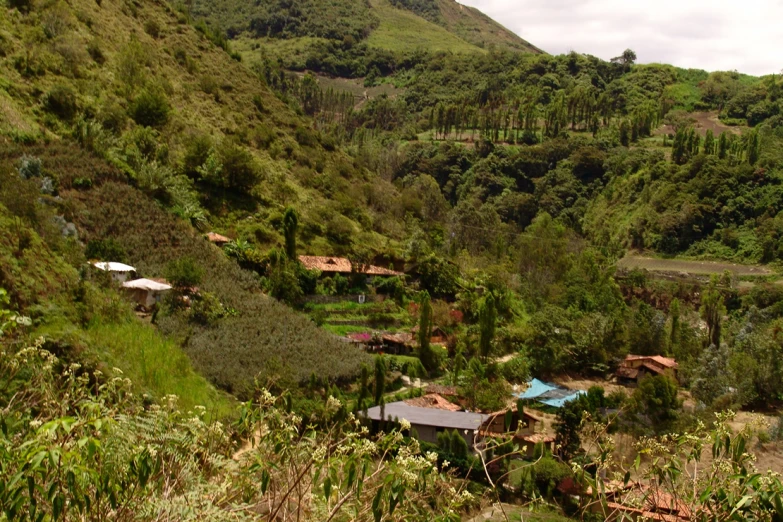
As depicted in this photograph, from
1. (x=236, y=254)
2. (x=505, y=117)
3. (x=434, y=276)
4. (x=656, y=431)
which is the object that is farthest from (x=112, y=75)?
(x=505, y=117)

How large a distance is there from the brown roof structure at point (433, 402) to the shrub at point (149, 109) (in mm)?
19731

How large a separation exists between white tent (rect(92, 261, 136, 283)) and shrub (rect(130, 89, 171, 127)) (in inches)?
532

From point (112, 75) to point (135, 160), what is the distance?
964 cm

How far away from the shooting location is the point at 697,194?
63094 millimetres

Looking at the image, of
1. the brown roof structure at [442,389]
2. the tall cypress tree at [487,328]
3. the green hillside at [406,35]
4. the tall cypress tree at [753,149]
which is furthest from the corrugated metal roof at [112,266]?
the green hillside at [406,35]

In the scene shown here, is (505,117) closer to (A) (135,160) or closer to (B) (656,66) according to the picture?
(B) (656,66)

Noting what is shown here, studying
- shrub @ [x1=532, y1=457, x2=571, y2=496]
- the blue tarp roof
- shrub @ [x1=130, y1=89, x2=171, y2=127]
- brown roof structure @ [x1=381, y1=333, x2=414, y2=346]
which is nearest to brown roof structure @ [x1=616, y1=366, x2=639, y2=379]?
the blue tarp roof

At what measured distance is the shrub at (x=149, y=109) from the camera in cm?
3253

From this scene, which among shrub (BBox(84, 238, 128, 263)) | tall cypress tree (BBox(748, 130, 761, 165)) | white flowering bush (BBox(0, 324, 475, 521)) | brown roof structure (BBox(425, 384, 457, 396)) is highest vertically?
tall cypress tree (BBox(748, 130, 761, 165))

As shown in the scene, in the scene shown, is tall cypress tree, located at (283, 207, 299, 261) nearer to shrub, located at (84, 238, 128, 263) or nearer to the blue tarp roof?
shrub, located at (84, 238, 128, 263)

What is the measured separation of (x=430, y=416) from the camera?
20.8m

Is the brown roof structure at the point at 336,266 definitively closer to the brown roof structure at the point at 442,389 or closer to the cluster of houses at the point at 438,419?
the brown roof structure at the point at 442,389

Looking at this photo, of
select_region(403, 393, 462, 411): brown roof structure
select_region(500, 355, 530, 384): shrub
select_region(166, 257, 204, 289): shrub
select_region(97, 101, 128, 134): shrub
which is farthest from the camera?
select_region(97, 101, 128, 134): shrub

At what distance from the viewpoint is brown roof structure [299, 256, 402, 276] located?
97.9 ft
